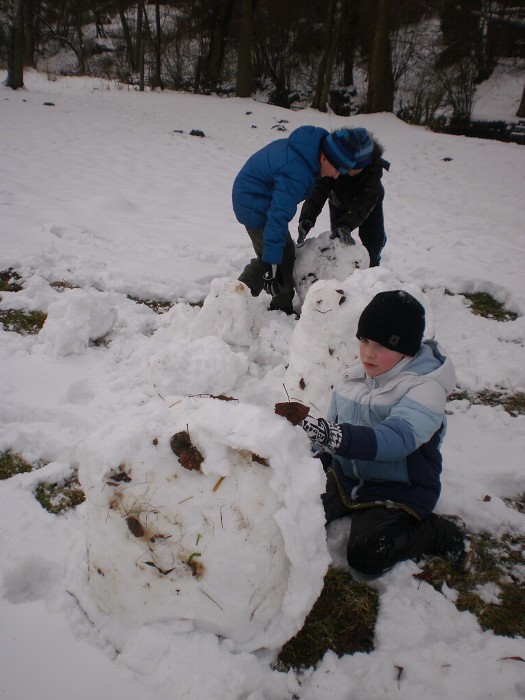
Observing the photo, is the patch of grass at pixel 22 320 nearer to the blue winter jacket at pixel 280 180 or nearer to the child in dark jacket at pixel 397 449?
the blue winter jacket at pixel 280 180

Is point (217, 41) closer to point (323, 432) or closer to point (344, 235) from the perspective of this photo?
point (344, 235)

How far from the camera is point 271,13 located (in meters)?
21.1

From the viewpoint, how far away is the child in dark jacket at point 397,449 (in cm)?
183

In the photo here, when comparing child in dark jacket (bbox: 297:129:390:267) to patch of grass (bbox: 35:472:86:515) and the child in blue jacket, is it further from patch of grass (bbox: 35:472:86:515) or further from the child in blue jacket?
patch of grass (bbox: 35:472:86:515)

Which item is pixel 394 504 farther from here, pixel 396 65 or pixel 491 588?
pixel 396 65

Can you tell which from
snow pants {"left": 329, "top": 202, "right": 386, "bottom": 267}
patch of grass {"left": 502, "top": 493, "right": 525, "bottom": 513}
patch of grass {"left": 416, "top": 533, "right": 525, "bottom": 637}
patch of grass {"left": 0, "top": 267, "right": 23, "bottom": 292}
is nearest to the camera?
patch of grass {"left": 416, "top": 533, "right": 525, "bottom": 637}

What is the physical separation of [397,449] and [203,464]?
0.82 metres

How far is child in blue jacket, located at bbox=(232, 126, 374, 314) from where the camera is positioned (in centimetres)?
333

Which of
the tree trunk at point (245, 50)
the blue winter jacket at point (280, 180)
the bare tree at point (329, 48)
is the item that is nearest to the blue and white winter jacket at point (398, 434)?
the blue winter jacket at point (280, 180)

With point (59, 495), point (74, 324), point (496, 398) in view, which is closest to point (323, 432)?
point (59, 495)

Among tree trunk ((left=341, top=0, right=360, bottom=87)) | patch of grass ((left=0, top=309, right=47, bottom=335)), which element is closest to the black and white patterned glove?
patch of grass ((left=0, top=309, right=47, bottom=335))

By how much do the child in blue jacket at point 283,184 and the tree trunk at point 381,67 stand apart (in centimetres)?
1455

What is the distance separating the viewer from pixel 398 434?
1798 mm

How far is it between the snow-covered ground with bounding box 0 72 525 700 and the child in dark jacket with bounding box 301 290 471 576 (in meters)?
0.15
